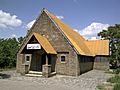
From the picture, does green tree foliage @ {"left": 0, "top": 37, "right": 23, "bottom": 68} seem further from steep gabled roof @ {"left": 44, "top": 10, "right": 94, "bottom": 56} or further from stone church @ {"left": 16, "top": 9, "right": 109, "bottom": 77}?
steep gabled roof @ {"left": 44, "top": 10, "right": 94, "bottom": 56}

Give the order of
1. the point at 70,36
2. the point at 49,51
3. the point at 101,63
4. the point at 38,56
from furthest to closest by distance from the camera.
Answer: the point at 101,63 → the point at 70,36 → the point at 38,56 → the point at 49,51

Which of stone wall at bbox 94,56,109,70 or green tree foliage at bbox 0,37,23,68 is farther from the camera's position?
stone wall at bbox 94,56,109,70

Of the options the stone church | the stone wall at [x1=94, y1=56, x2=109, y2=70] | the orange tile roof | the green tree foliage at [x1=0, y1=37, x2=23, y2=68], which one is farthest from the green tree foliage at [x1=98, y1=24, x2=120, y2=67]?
the green tree foliage at [x1=0, y1=37, x2=23, y2=68]

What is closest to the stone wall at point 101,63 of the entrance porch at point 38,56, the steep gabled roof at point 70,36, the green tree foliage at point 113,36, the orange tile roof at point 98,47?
the orange tile roof at point 98,47

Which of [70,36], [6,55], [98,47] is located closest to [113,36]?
[98,47]

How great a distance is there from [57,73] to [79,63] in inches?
140

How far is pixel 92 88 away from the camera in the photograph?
16906mm

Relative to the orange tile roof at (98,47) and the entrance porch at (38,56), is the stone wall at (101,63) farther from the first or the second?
Answer: the entrance porch at (38,56)

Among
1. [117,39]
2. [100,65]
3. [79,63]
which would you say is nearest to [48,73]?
[79,63]

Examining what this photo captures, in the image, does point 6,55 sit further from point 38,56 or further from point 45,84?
point 45,84

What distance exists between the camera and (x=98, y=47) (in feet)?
134

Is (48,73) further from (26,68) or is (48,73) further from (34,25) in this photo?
(34,25)

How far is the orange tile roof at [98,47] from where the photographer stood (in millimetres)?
39050

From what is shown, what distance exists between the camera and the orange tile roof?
128 feet
